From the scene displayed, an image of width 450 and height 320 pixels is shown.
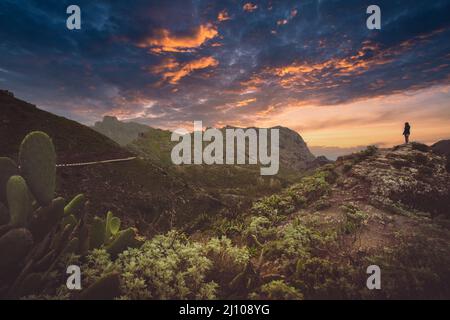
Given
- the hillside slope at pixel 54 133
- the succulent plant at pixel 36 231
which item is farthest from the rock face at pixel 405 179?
the hillside slope at pixel 54 133

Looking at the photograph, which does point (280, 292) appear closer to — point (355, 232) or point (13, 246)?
point (355, 232)

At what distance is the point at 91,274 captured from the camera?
603cm

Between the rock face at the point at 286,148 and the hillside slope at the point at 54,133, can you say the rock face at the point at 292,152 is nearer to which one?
the rock face at the point at 286,148

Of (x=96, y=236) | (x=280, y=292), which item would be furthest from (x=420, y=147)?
(x=96, y=236)

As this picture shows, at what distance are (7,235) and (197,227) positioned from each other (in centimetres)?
824

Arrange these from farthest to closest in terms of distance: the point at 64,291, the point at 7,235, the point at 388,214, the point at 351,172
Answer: the point at 351,172
the point at 388,214
the point at 64,291
the point at 7,235

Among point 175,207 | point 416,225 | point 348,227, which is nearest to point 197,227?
point 175,207

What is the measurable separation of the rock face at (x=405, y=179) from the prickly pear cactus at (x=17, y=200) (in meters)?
11.6

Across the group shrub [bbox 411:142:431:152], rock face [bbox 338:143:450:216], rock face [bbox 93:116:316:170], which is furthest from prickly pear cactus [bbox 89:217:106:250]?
rock face [bbox 93:116:316:170]

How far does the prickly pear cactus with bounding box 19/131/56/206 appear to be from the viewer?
20.6 ft

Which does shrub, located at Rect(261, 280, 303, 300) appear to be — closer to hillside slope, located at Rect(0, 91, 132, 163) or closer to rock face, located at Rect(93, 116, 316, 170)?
hillside slope, located at Rect(0, 91, 132, 163)

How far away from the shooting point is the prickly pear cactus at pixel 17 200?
5578 millimetres
